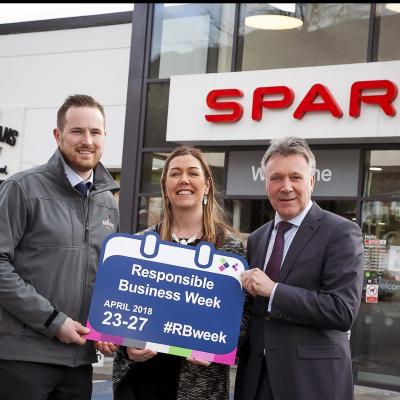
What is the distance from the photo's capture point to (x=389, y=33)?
948 cm

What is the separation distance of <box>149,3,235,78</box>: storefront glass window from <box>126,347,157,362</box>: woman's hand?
25.8 ft

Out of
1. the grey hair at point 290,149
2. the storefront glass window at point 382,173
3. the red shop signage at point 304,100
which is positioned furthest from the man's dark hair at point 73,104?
the storefront glass window at point 382,173

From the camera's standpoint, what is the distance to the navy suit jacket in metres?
2.87

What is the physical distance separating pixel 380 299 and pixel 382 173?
1691 mm

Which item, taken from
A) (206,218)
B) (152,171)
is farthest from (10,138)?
(206,218)

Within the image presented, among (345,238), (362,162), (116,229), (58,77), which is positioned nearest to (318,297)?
(345,238)

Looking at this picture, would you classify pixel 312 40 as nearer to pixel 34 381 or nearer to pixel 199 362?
pixel 199 362

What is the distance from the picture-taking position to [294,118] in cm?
962

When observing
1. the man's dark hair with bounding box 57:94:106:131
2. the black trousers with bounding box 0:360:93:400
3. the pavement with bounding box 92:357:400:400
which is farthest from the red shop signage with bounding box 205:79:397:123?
the black trousers with bounding box 0:360:93:400

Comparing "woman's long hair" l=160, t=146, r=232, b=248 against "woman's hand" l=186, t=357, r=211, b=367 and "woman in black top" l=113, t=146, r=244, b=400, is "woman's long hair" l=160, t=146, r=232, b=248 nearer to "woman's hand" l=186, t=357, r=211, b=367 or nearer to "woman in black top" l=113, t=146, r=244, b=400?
"woman in black top" l=113, t=146, r=244, b=400

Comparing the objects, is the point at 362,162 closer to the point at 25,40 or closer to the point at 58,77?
the point at 58,77

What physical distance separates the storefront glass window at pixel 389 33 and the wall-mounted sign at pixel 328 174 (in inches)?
53.9

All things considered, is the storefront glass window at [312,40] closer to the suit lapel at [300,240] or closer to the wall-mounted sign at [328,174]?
the wall-mounted sign at [328,174]

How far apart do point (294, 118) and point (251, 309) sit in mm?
6642
